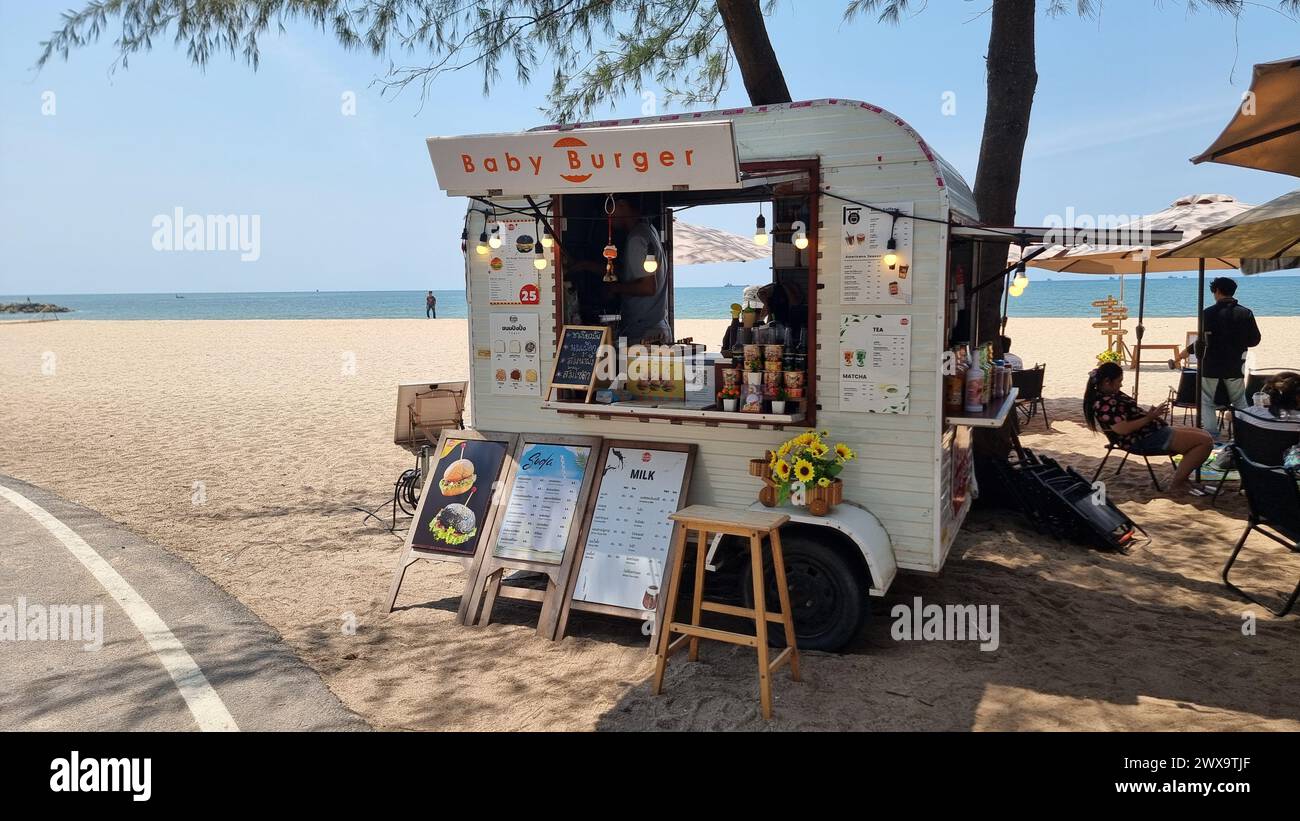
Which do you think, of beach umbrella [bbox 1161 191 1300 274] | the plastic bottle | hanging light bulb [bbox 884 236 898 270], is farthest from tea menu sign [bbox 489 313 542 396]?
beach umbrella [bbox 1161 191 1300 274]

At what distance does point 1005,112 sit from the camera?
314 inches

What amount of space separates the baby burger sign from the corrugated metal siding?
68 centimetres

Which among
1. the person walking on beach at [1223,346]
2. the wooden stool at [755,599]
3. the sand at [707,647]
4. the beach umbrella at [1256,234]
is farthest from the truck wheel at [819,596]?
the person walking on beach at [1223,346]

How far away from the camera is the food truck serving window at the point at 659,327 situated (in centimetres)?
493

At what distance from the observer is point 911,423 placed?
4.70 m

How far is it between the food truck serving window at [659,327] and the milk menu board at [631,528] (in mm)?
314

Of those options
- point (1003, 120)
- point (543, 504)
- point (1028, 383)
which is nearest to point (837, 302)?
point (543, 504)

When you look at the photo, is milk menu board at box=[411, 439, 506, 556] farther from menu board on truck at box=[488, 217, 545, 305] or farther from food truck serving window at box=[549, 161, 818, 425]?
menu board on truck at box=[488, 217, 545, 305]

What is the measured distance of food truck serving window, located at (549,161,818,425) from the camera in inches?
194

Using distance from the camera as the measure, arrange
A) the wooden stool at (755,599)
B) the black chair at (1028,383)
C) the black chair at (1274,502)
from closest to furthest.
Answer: the wooden stool at (755,599)
the black chair at (1274,502)
the black chair at (1028,383)

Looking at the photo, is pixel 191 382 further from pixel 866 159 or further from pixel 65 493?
pixel 866 159

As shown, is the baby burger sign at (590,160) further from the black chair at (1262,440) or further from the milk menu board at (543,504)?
the black chair at (1262,440)
